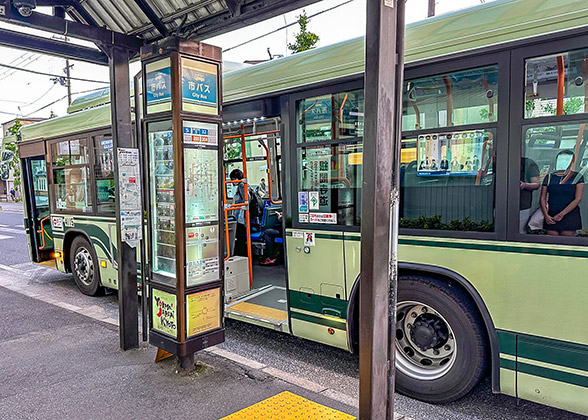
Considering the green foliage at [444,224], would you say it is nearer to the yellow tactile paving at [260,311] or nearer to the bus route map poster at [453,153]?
the bus route map poster at [453,153]

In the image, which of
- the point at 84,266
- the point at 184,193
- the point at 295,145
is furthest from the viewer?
the point at 84,266

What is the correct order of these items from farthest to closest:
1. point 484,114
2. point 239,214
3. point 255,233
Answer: point 255,233 → point 239,214 → point 484,114

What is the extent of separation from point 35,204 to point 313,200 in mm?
6291

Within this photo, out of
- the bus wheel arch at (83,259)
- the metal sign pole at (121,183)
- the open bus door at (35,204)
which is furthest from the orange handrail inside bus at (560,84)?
the open bus door at (35,204)

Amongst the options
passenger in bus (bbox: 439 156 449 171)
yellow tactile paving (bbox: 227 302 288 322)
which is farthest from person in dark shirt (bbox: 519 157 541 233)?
yellow tactile paving (bbox: 227 302 288 322)

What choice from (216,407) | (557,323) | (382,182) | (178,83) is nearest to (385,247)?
(382,182)

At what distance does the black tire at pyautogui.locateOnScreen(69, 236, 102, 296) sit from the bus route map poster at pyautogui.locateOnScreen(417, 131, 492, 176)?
528 cm

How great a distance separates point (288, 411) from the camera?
3.23m

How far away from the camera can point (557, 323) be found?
2885 millimetres

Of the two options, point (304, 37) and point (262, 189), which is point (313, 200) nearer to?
point (262, 189)

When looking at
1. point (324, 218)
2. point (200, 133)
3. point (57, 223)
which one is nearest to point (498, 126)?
point (324, 218)

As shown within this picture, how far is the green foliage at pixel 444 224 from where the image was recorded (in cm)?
320

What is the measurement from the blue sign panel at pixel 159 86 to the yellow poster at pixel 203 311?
1.70m

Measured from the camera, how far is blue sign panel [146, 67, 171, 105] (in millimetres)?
3738
